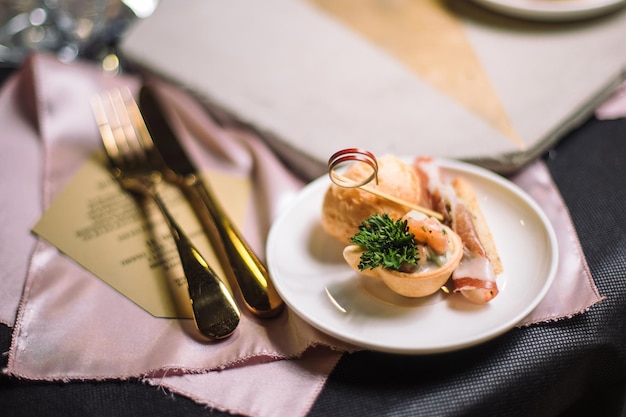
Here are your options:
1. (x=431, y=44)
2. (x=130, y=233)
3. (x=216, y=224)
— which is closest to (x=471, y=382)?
(x=216, y=224)

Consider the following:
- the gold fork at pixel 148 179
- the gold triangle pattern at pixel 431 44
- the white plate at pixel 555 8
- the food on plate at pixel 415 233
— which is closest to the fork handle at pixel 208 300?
the gold fork at pixel 148 179

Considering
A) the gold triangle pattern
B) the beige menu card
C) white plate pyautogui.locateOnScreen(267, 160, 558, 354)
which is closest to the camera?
white plate pyautogui.locateOnScreen(267, 160, 558, 354)

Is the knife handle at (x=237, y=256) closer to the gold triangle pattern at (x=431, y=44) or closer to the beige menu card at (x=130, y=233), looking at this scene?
the beige menu card at (x=130, y=233)

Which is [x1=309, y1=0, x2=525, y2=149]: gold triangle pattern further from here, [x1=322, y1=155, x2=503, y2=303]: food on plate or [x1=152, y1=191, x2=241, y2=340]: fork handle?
[x1=152, y1=191, x2=241, y2=340]: fork handle

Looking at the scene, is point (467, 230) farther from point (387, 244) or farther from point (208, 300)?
point (208, 300)

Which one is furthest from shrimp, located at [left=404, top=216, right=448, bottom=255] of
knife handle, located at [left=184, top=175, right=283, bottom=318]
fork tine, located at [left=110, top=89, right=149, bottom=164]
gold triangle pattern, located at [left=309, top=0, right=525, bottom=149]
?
A: fork tine, located at [left=110, top=89, right=149, bottom=164]

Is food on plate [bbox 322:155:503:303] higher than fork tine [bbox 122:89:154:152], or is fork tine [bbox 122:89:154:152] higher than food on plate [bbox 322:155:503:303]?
food on plate [bbox 322:155:503:303]
